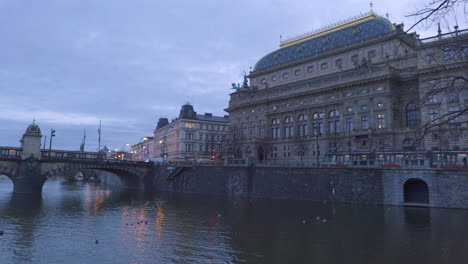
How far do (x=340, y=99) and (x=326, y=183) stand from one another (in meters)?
25.0

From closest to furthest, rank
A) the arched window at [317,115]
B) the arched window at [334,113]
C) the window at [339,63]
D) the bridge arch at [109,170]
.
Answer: the bridge arch at [109,170] < the arched window at [334,113] < the arched window at [317,115] < the window at [339,63]

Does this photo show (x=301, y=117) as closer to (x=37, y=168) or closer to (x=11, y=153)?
(x=37, y=168)

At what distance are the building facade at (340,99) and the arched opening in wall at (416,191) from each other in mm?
8514

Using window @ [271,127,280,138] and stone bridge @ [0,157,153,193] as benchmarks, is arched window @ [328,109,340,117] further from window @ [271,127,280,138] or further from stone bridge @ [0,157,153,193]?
stone bridge @ [0,157,153,193]

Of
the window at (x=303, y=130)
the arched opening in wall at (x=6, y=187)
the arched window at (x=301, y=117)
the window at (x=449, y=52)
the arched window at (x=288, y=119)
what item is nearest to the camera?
the window at (x=449, y=52)

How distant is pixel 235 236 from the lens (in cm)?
3106

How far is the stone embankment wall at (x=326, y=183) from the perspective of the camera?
49.1m

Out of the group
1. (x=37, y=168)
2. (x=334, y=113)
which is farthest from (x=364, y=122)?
(x=37, y=168)

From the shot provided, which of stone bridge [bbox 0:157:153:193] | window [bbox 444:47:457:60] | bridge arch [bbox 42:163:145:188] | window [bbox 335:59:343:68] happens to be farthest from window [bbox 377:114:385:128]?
window [bbox 444:47:457:60]

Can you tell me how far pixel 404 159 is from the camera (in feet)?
179

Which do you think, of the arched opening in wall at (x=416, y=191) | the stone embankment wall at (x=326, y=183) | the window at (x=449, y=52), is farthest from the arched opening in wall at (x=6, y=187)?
the window at (x=449, y=52)

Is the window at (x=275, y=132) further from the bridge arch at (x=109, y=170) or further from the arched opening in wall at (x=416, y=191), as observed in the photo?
the arched opening in wall at (x=416, y=191)

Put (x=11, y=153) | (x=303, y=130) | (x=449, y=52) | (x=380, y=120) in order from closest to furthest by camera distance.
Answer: (x=449, y=52), (x=380, y=120), (x=11, y=153), (x=303, y=130)

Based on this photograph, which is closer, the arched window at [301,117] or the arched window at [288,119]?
the arched window at [301,117]
